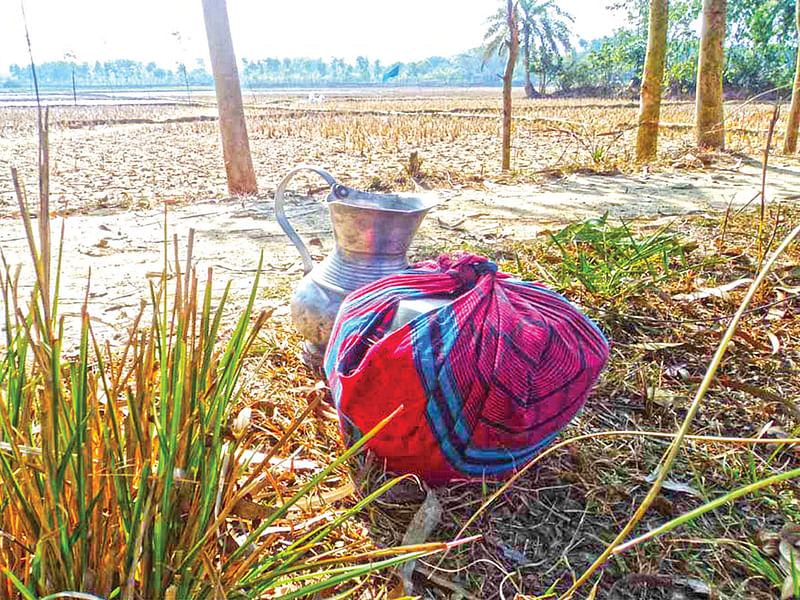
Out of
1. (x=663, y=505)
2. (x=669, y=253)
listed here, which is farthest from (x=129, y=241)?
(x=663, y=505)

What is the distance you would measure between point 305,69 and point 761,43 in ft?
255

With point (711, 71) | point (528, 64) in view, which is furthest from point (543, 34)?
point (711, 71)

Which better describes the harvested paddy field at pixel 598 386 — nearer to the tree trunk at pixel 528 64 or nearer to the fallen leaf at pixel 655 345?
the fallen leaf at pixel 655 345

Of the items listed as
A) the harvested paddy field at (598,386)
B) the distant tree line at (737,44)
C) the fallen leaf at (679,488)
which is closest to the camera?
the harvested paddy field at (598,386)

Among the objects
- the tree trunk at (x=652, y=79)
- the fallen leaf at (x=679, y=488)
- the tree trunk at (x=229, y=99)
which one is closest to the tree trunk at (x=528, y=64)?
the tree trunk at (x=652, y=79)

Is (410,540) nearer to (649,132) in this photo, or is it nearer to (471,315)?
(471,315)

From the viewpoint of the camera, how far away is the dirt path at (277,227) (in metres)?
2.81

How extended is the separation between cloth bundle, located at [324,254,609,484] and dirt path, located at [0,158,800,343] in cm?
124

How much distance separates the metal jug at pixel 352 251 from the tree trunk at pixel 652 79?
567 cm

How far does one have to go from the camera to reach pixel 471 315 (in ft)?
4.08

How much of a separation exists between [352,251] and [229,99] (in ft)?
13.4

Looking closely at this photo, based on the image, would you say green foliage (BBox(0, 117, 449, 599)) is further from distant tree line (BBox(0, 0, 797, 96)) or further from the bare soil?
distant tree line (BBox(0, 0, 797, 96))

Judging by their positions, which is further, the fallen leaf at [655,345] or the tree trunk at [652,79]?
the tree trunk at [652,79]

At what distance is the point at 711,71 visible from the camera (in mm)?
6691
